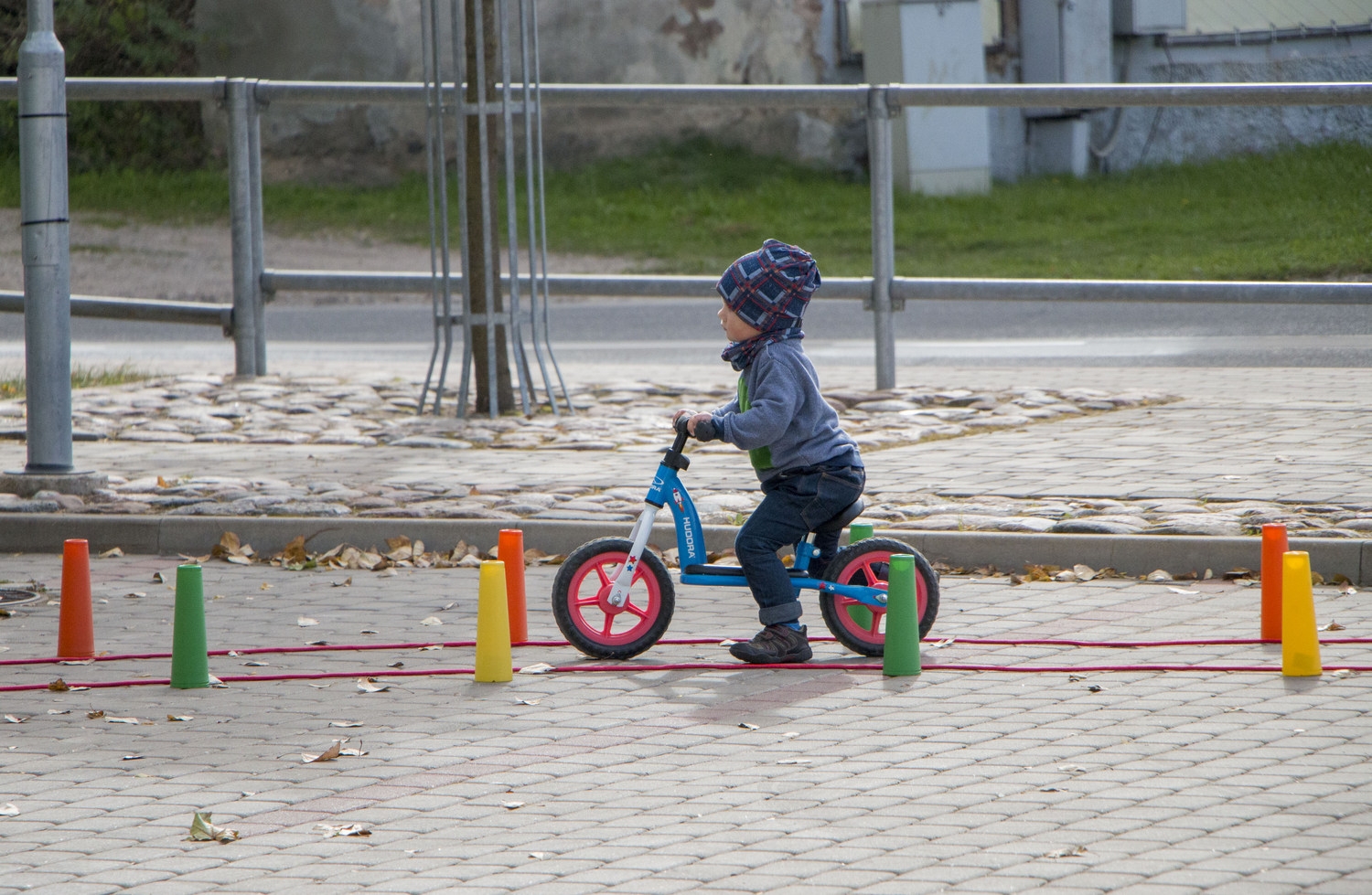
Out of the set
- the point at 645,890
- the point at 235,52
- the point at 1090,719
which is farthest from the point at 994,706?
the point at 235,52

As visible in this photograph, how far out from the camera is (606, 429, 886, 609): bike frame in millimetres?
5930

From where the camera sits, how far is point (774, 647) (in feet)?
19.3

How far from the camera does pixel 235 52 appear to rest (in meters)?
25.2

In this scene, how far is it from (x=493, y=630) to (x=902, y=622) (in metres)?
1.25

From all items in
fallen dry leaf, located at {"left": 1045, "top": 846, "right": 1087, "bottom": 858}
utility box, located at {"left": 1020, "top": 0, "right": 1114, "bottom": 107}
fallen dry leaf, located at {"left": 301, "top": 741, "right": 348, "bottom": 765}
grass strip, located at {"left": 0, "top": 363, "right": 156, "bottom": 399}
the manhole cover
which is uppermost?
utility box, located at {"left": 1020, "top": 0, "right": 1114, "bottom": 107}

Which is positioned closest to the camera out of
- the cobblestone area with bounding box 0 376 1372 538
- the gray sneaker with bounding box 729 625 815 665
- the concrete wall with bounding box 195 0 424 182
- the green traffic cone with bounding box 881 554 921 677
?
the green traffic cone with bounding box 881 554 921 677

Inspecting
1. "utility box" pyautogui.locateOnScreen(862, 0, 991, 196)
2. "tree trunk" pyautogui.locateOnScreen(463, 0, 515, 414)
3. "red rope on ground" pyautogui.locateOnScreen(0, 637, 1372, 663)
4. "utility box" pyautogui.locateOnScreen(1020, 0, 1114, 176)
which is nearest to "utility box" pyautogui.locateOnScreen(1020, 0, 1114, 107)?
"utility box" pyautogui.locateOnScreen(1020, 0, 1114, 176)

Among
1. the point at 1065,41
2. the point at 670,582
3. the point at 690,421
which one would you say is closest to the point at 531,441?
the point at 670,582

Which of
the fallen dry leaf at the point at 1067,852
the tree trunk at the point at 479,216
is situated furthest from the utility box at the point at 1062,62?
A: the fallen dry leaf at the point at 1067,852

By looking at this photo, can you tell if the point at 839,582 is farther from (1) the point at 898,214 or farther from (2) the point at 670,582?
(1) the point at 898,214

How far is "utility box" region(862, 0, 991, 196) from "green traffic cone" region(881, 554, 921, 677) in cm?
1775

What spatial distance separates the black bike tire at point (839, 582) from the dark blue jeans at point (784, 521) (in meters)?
0.10

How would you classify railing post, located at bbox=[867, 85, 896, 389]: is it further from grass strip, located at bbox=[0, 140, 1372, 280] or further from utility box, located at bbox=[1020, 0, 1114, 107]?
utility box, located at bbox=[1020, 0, 1114, 107]

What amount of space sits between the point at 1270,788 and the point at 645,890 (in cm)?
160
